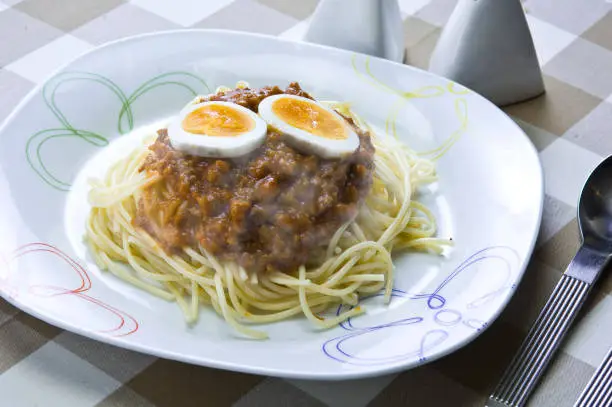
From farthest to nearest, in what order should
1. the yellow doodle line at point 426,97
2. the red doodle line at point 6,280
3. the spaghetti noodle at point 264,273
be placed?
the yellow doodle line at point 426,97 → the spaghetti noodle at point 264,273 → the red doodle line at point 6,280

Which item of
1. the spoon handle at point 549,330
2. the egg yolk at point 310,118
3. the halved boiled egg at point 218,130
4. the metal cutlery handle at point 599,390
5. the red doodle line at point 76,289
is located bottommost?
the metal cutlery handle at point 599,390

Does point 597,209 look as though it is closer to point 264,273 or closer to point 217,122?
point 264,273

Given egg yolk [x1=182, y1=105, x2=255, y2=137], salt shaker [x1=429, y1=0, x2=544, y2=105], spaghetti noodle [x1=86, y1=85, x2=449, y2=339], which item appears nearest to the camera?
spaghetti noodle [x1=86, y1=85, x2=449, y2=339]

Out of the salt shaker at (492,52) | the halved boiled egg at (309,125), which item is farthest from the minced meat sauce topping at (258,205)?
the salt shaker at (492,52)

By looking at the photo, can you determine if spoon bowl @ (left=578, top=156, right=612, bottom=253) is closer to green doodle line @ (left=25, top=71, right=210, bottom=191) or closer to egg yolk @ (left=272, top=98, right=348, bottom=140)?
egg yolk @ (left=272, top=98, right=348, bottom=140)

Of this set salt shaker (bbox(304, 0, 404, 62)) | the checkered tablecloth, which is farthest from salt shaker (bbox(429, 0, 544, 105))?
salt shaker (bbox(304, 0, 404, 62))

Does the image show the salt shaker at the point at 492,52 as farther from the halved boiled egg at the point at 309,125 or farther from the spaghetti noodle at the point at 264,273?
the halved boiled egg at the point at 309,125
